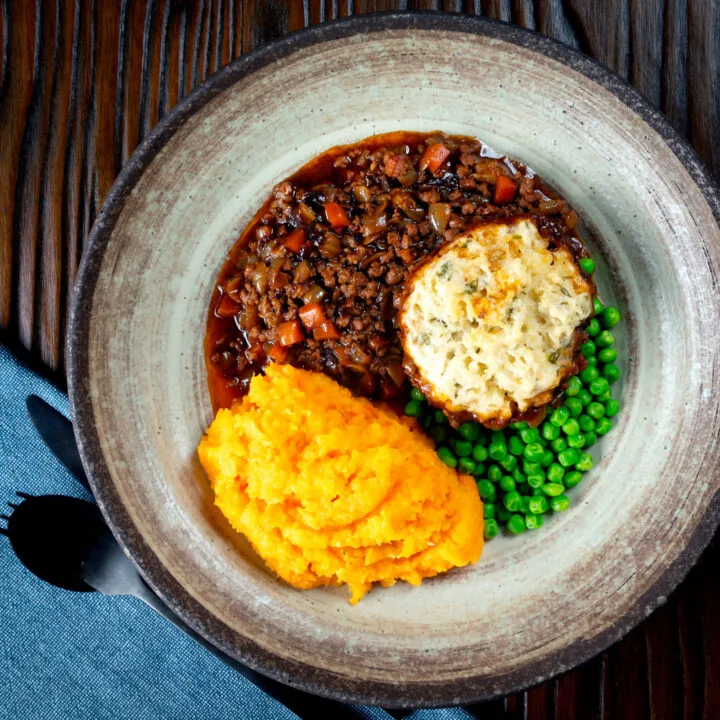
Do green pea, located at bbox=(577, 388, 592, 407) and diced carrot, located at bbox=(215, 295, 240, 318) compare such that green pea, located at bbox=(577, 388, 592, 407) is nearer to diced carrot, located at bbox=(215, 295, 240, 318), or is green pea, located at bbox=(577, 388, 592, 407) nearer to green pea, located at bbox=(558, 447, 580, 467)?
green pea, located at bbox=(558, 447, 580, 467)

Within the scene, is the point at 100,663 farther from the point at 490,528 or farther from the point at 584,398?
the point at 584,398

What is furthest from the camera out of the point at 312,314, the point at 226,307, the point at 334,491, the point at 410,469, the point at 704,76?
the point at 704,76

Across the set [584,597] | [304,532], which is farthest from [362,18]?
[584,597]

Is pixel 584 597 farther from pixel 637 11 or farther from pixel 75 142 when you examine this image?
pixel 75 142

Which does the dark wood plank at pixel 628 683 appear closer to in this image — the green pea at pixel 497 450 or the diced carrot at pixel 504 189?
the green pea at pixel 497 450

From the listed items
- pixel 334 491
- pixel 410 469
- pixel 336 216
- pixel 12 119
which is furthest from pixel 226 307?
pixel 12 119

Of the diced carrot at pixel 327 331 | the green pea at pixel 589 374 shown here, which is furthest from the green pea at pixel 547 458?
the diced carrot at pixel 327 331
